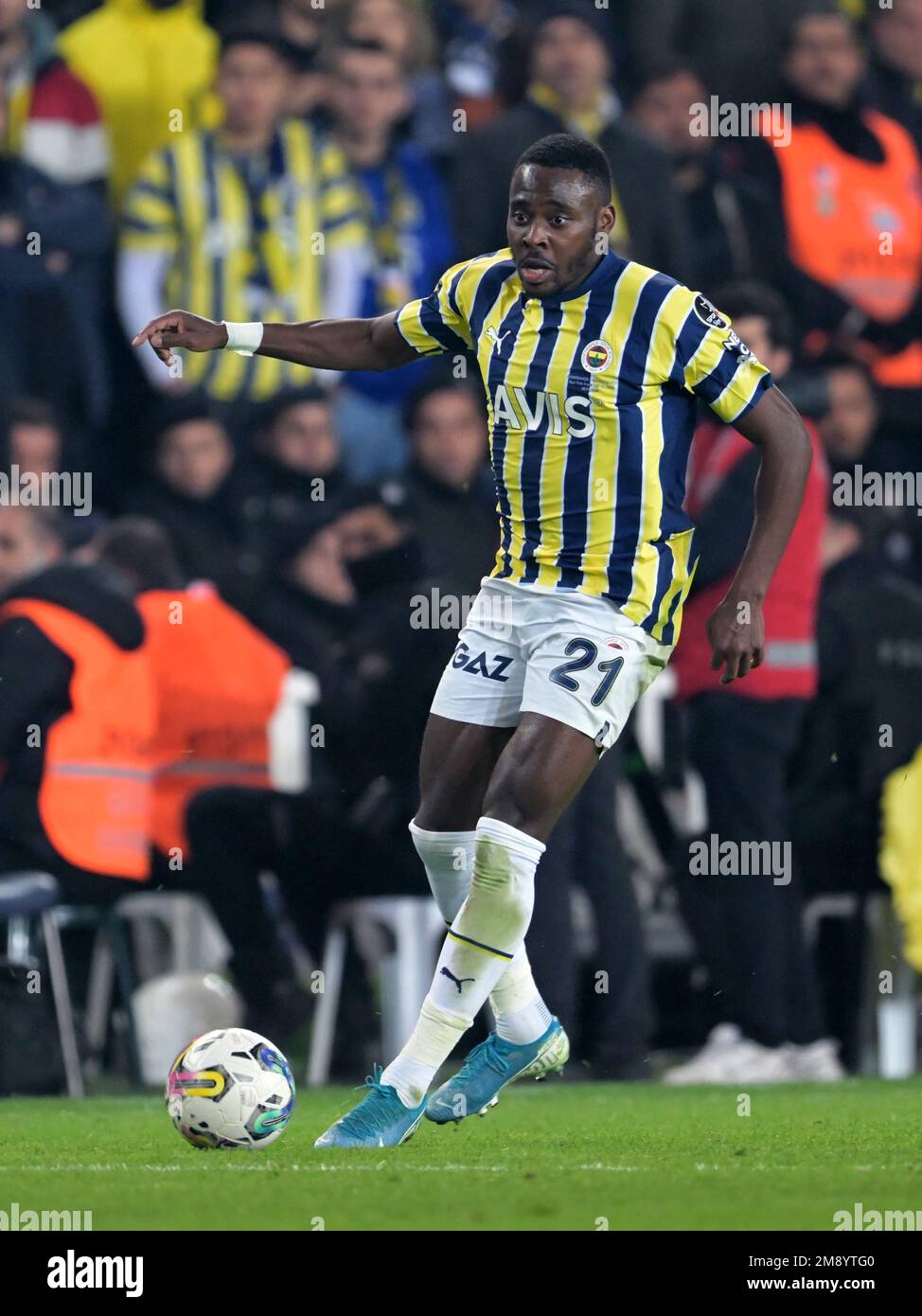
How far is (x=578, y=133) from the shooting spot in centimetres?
1062

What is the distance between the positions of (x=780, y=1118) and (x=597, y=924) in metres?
1.85

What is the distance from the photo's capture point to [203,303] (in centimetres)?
1073

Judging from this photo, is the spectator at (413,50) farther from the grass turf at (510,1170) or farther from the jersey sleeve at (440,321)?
the grass turf at (510,1170)

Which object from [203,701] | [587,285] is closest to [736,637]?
[587,285]

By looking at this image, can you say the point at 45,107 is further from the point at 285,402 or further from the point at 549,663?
the point at 549,663

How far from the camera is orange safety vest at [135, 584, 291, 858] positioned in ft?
31.8

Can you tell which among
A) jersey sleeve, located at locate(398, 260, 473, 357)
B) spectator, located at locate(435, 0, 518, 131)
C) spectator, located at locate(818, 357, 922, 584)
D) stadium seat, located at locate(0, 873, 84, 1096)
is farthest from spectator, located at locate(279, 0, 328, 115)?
jersey sleeve, located at locate(398, 260, 473, 357)

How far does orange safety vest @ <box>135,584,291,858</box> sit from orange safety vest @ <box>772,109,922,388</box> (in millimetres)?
3389

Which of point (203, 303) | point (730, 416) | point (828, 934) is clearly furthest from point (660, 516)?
point (203, 303)

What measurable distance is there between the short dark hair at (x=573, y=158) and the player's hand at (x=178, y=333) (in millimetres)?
965

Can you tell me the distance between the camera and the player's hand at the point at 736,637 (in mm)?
5945

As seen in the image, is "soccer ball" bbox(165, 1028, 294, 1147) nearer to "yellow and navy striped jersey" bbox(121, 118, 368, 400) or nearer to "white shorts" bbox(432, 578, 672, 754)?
"white shorts" bbox(432, 578, 672, 754)

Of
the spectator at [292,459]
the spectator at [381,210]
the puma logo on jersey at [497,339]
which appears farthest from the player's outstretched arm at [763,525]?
the spectator at [381,210]

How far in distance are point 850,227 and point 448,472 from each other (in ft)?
7.75
